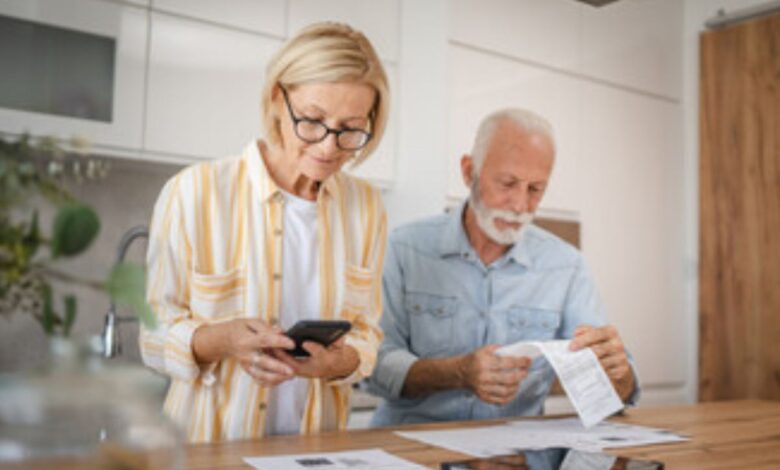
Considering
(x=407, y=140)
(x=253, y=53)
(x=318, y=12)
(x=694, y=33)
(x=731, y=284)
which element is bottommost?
(x=731, y=284)

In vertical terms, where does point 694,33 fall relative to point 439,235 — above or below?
above

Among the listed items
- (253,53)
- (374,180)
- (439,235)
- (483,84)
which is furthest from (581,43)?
(439,235)

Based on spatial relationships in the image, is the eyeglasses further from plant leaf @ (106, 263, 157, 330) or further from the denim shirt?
plant leaf @ (106, 263, 157, 330)

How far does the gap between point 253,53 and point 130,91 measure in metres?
0.43

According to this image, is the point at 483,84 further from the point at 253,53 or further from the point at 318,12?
the point at 253,53

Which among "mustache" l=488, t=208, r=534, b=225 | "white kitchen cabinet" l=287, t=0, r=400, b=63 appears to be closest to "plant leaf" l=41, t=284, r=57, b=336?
"mustache" l=488, t=208, r=534, b=225

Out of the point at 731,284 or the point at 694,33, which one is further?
the point at 694,33

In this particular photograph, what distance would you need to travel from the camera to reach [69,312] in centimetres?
44

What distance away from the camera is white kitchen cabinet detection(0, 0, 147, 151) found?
7.15 ft

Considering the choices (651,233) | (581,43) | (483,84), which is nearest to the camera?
(483,84)

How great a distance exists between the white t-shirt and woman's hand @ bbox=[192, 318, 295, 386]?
214mm

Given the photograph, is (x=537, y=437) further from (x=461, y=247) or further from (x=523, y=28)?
(x=523, y=28)

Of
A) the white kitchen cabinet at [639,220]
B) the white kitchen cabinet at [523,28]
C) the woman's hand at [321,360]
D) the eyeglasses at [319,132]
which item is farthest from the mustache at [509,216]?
the white kitchen cabinet at [639,220]

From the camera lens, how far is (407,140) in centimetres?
296
